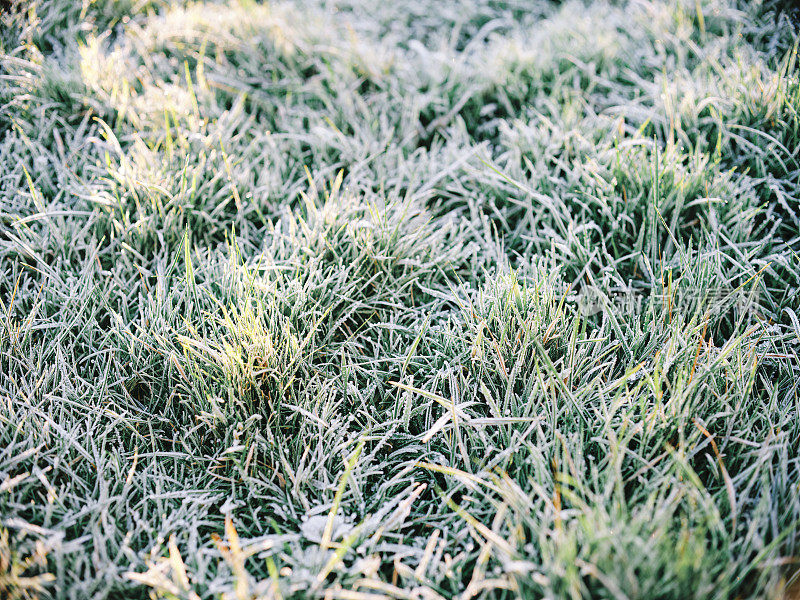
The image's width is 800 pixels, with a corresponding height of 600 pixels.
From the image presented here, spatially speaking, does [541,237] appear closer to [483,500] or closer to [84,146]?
[483,500]

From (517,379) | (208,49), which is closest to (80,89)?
(208,49)

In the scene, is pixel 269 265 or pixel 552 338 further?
pixel 269 265

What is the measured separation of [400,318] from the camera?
65.6 inches

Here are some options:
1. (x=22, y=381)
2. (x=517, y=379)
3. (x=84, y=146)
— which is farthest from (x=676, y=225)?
(x=84, y=146)

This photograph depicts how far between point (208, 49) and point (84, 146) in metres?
0.86

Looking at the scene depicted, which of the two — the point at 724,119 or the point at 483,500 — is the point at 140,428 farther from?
the point at 724,119

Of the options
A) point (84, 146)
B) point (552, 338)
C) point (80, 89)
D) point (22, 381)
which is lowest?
point (552, 338)

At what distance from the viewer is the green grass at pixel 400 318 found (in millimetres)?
1144

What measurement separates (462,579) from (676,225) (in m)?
1.30

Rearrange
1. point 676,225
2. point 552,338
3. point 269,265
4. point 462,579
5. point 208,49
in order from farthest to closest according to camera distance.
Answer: point 208,49
point 676,225
point 269,265
point 552,338
point 462,579

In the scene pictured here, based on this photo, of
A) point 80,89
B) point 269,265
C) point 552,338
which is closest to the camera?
point 552,338

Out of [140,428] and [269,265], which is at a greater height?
[269,265]

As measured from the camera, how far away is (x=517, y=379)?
1.46 m

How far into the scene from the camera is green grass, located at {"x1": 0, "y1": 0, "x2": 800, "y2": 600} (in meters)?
1.14
